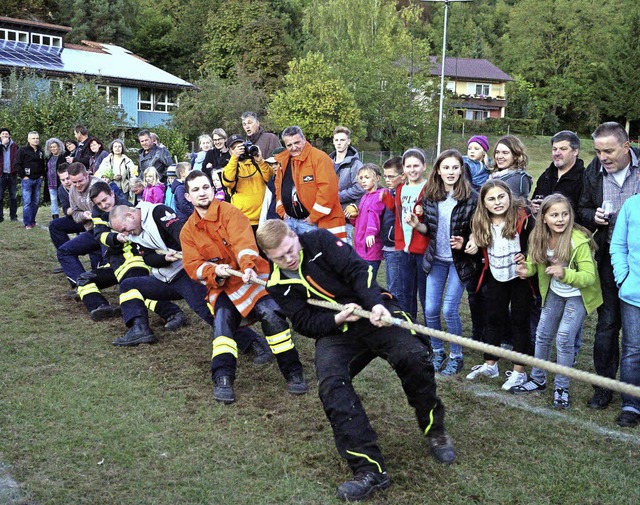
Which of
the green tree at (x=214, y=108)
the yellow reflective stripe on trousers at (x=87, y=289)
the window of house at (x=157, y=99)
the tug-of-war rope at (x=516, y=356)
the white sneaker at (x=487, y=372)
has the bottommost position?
the white sneaker at (x=487, y=372)

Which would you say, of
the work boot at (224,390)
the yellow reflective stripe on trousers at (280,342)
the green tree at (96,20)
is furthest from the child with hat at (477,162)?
the green tree at (96,20)

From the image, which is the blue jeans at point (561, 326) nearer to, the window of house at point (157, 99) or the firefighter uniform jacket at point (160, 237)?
the firefighter uniform jacket at point (160, 237)

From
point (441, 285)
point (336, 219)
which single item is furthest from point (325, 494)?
point (336, 219)

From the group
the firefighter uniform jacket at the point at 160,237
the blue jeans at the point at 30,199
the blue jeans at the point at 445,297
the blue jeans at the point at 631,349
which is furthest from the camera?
the blue jeans at the point at 30,199

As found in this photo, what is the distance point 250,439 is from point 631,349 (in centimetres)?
285

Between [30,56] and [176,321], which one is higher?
[30,56]

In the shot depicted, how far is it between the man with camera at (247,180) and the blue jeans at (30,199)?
7.95 metres

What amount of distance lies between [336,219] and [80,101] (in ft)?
66.6

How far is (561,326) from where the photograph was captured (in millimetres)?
5395

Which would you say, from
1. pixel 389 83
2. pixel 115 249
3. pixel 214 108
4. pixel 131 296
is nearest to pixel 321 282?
pixel 131 296

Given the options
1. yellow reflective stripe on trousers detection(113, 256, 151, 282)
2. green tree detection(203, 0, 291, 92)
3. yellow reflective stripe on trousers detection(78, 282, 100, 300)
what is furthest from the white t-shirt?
green tree detection(203, 0, 291, 92)

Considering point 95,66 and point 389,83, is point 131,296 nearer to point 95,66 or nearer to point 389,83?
point 389,83

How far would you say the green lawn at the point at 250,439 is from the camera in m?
4.05

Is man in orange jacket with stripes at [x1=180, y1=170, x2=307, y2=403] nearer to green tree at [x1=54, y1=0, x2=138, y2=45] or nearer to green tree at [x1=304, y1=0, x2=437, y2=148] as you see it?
green tree at [x1=304, y1=0, x2=437, y2=148]
